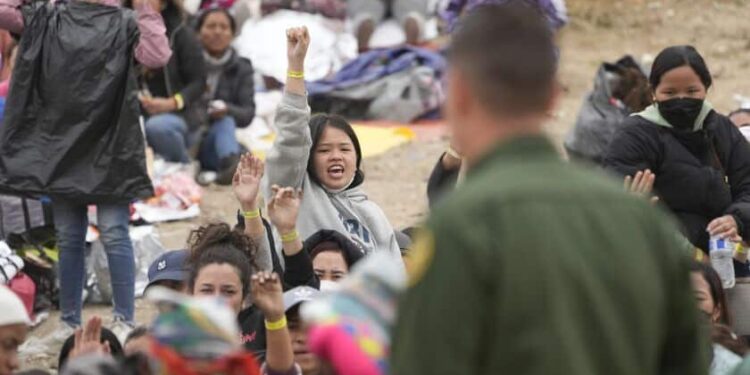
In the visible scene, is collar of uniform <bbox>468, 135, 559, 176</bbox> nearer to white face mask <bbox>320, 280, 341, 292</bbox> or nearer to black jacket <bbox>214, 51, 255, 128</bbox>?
white face mask <bbox>320, 280, 341, 292</bbox>

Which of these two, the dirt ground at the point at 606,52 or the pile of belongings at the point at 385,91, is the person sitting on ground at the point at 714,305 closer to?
the dirt ground at the point at 606,52

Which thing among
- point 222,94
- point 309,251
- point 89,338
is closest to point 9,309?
point 89,338

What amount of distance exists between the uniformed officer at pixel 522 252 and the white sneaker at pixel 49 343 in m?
4.75

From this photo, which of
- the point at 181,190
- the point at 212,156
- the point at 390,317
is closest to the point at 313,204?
the point at 390,317

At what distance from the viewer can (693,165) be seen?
21.0ft

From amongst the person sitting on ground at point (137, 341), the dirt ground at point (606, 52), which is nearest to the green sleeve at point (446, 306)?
the person sitting on ground at point (137, 341)

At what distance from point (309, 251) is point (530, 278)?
3.16 m

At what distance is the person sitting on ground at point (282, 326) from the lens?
4074mm

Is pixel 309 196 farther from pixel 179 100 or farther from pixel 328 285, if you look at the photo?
pixel 179 100

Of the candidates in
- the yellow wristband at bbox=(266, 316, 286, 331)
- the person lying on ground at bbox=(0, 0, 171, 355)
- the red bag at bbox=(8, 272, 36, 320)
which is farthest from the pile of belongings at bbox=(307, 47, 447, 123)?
the yellow wristband at bbox=(266, 316, 286, 331)

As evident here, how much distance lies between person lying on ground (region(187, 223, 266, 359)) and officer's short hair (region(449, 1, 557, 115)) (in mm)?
2389

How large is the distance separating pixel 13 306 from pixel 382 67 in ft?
28.7

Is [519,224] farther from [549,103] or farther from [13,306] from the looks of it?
[13,306]

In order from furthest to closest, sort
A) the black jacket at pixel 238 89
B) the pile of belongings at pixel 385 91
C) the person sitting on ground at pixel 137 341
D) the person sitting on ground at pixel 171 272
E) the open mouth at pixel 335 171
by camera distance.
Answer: the pile of belongings at pixel 385 91 < the black jacket at pixel 238 89 < the open mouth at pixel 335 171 < the person sitting on ground at pixel 171 272 < the person sitting on ground at pixel 137 341
